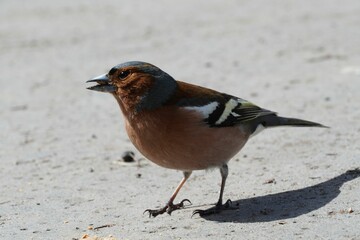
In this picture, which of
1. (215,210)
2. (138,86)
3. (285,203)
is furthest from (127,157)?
(285,203)

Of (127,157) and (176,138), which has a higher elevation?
(176,138)

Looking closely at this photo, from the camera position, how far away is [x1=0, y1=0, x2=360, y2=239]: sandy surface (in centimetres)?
589

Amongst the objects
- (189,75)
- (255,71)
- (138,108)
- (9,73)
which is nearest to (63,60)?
(9,73)

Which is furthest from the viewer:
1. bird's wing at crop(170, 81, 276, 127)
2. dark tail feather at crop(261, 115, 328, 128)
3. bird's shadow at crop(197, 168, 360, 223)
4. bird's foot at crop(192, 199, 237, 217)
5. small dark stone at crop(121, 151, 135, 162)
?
small dark stone at crop(121, 151, 135, 162)

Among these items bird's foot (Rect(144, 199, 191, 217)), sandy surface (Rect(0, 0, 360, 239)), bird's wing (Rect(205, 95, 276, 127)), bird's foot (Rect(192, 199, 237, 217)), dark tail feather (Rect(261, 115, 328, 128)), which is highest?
bird's wing (Rect(205, 95, 276, 127))

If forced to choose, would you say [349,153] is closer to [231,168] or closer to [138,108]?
[231,168]

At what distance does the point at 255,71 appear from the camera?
437 inches

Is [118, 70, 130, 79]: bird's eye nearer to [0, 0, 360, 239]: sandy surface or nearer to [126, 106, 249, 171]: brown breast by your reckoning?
[126, 106, 249, 171]: brown breast

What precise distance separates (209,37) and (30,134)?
17.0 ft

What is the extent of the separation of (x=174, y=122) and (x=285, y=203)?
107 centimetres

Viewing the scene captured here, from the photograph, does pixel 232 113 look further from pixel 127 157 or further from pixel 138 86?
pixel 127 157

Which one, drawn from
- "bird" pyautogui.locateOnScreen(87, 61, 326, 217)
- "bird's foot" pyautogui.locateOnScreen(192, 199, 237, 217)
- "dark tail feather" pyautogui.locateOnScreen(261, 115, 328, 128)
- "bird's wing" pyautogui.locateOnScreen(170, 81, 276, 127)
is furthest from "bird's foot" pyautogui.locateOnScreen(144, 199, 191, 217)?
"dark tail feather" pyautogui.locateOnScreen(261, 115, 328, 128)

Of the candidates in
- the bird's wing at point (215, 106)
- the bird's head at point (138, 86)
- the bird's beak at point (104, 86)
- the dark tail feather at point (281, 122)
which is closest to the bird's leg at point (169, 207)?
the bird's wing at point (215, 106)

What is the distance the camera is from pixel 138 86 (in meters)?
6.12
